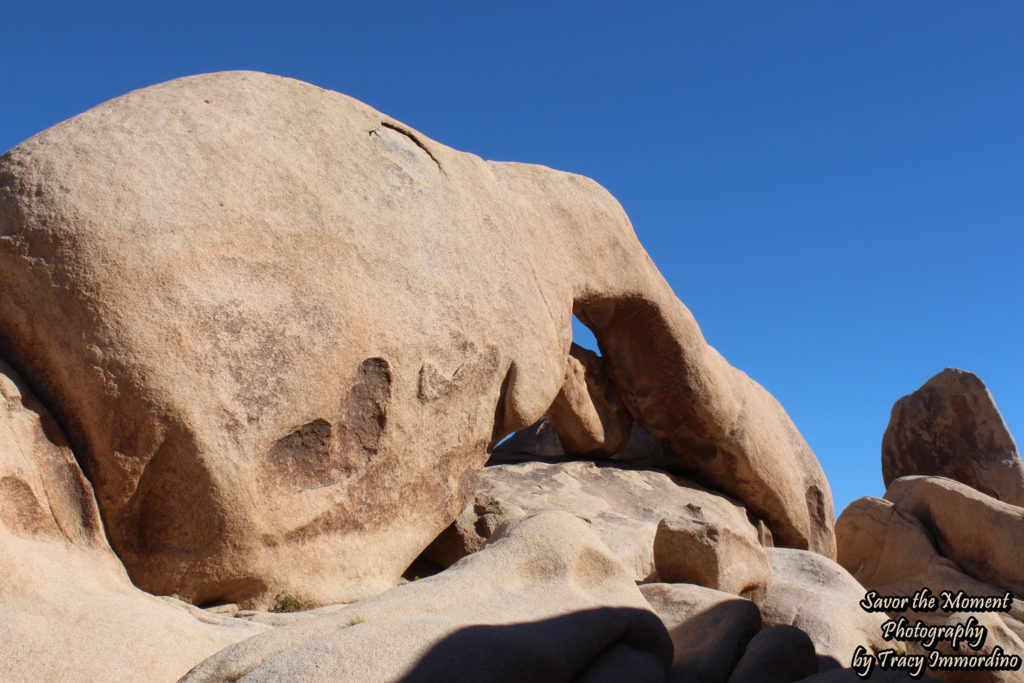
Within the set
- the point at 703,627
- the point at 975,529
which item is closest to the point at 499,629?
the point at 703,627

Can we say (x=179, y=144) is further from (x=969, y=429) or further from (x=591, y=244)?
(x=969, y=429)

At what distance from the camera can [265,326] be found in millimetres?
3617

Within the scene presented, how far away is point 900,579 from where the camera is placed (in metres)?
8.16

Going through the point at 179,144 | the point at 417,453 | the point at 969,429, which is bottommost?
the point at 417,453

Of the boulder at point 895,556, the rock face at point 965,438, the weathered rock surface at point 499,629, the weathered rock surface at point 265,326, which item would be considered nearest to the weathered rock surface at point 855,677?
the weathered rock surface at point 499,629

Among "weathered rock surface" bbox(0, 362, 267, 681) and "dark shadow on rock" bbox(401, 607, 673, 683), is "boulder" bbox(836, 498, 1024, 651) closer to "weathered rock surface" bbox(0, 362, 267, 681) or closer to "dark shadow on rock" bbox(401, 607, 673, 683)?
"dark shadow on rock" bbox(401, 607, 673, 683)

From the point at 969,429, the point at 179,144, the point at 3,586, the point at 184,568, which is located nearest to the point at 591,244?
the point at 179,144

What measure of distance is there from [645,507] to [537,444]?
8.33 feet

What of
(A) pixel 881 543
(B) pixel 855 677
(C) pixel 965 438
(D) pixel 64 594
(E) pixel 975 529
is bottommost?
(D) pixel 64 594

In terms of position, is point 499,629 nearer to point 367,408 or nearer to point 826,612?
point 367,408

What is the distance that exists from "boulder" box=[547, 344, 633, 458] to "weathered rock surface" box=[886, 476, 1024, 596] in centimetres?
322

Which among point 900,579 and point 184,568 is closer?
point 184,568

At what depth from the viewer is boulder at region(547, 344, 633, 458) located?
639cm

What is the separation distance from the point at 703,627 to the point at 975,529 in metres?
5.56
